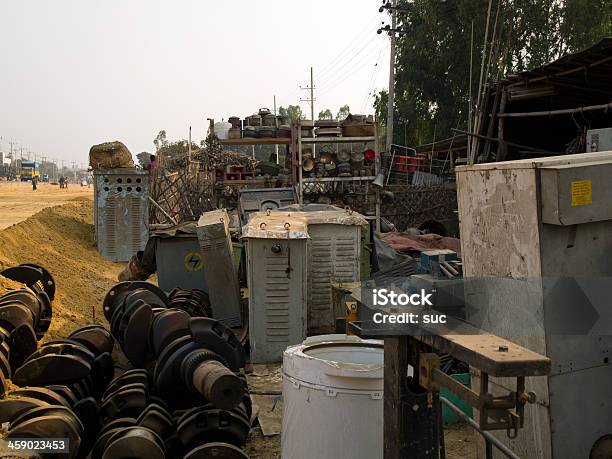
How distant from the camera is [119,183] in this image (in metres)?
14.3

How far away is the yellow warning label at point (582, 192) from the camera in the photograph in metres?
3.31

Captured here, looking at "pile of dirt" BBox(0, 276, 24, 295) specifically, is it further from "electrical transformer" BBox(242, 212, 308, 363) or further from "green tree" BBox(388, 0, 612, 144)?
"green tree" BBox(388, 0, 612, 144)

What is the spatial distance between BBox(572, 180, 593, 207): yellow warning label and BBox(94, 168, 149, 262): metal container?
39.5 feet

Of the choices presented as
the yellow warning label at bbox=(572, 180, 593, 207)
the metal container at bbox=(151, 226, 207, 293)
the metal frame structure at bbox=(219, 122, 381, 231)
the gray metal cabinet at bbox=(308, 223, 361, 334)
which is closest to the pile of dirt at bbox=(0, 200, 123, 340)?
the metal container at bbox=(151, 226, 207, 293)

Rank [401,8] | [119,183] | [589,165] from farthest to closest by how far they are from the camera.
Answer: [401,8], [119,183], [589,165]

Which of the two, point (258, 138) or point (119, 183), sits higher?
point (258, 138)

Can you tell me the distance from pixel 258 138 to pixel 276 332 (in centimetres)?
913

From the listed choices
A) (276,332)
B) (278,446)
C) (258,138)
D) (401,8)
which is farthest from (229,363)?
(401,8)

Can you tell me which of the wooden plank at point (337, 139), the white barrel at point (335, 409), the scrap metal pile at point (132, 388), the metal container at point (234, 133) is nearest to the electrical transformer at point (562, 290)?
the white barrel at point (335, 409)

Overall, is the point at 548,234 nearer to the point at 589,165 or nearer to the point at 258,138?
the point at 589,165

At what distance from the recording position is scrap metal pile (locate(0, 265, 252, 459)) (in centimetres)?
442

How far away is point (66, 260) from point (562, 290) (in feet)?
35.1

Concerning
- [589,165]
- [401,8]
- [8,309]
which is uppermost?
[401,8]

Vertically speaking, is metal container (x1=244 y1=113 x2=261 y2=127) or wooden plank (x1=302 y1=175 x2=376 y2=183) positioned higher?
metal container (x1=244 y1=113 x2=261 y2=127)
